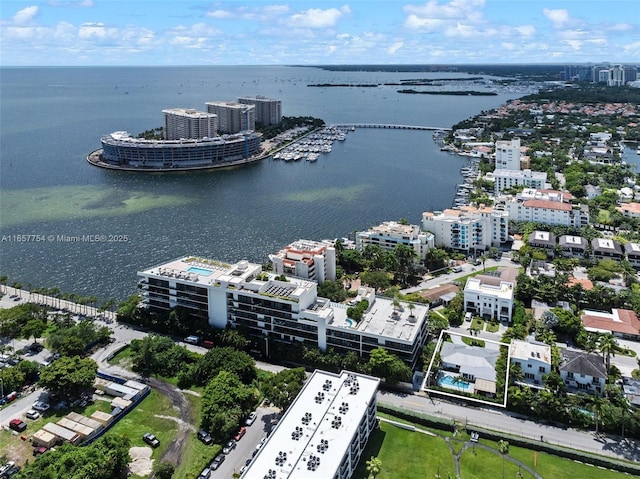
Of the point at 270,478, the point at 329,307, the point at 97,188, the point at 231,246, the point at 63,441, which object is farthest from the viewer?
the point at 97,188

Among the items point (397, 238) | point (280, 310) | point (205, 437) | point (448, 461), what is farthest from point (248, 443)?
point (397, 238)

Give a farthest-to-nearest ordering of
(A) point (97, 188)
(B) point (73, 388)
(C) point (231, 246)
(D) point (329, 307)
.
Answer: (A) point (97, 188), (C) point (231, 246), (D) point (329, 307), (B) point (73, 388)

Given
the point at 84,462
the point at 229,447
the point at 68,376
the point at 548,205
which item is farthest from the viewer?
the point at 548,205

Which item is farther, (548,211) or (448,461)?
(548,211)

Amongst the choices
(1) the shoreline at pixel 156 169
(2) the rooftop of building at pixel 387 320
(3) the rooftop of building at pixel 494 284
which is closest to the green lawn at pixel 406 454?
(2) the rooftop of building at pixel 387 320

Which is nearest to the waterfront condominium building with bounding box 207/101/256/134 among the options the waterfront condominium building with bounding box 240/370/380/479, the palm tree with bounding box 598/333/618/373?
the waterfront condominium building with bounding box 240/370/380/479

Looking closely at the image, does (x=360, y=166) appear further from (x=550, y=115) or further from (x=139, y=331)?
(x=550, y=115)

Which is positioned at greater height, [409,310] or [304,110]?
[304,110]

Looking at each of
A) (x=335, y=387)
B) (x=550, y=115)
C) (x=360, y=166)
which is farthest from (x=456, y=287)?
(x=550, y=115)

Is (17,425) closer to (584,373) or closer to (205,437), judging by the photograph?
(205,437)
